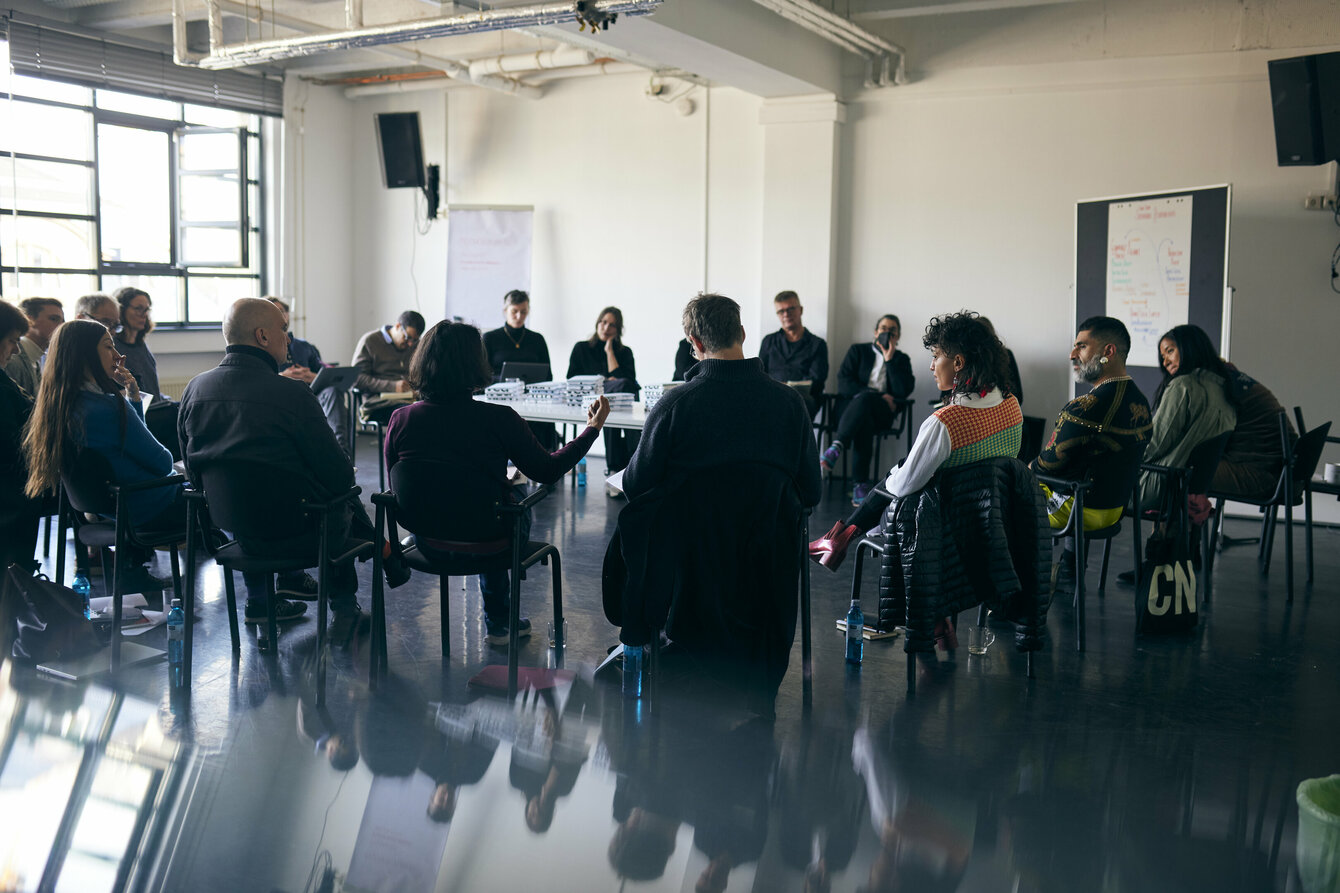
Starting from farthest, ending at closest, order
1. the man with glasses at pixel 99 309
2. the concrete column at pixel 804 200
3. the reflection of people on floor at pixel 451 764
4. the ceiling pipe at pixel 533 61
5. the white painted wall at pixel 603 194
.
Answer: the white painted wall at pixel 603 194 → the ceiling pipe at pixel 533 61 → the concrete column at pixel 804 200 → the man with glasses at pixel 99 309 → the reflection of people on floor at pixel 451 764

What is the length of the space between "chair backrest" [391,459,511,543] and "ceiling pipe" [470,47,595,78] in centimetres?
548

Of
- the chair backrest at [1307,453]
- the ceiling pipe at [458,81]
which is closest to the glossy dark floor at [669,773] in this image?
the chair backrest at [1307,453]

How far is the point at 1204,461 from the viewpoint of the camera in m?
4.62

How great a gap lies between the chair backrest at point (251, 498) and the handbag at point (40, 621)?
749 millimetres

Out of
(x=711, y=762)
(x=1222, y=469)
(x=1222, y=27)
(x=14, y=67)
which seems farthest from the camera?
(x=14, y=67)

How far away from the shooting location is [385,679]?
3691 millimetres

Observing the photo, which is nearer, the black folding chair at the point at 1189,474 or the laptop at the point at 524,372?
the black folding chair at the point at 1189,474

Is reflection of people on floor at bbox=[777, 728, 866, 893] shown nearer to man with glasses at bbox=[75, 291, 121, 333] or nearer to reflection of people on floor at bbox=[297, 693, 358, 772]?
reflection of people on floor at bbox=[297, 693, 358, 772]

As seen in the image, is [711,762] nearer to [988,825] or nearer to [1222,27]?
[988,825]

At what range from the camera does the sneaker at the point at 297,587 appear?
4449 millimetres

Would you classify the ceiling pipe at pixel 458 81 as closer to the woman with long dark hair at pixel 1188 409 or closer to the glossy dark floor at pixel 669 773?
the woman with long dark hair at pixel 1188 409

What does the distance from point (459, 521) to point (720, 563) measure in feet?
2.95

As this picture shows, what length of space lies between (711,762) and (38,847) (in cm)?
173

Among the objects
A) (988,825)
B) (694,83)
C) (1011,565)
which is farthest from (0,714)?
(694,83)
